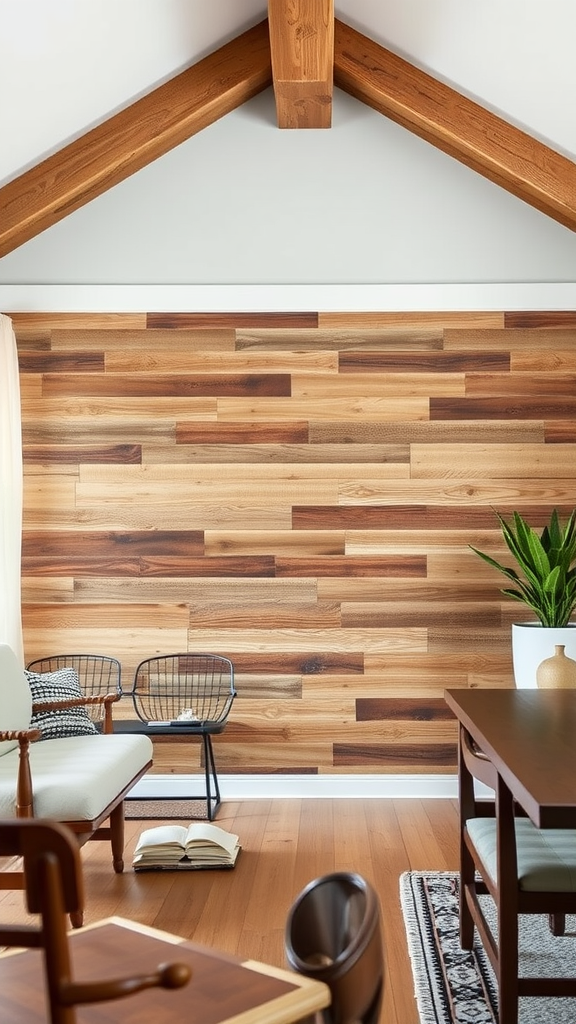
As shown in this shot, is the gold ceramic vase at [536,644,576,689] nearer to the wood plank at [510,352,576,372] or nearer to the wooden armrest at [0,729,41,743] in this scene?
the wooden armrest at [0,729,41,743]

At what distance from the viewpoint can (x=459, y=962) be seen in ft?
9.09

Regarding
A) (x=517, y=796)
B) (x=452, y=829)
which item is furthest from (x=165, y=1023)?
(x=452, y=829)

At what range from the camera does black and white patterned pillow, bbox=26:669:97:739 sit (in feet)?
13.3

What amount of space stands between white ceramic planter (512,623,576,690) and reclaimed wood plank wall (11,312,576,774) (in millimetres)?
469

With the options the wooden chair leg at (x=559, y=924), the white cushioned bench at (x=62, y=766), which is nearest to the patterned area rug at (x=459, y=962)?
the wooden chair leg at (x=559, y=924)

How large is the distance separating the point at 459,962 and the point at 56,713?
6.78 feet

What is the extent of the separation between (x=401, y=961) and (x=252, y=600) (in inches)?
91.0

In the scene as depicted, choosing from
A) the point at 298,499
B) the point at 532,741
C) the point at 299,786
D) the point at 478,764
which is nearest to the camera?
the point at 532,741

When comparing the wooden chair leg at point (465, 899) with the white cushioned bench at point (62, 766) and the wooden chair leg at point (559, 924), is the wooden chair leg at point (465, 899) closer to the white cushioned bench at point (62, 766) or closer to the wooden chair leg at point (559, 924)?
the wooden chair leg at point (559, 924)

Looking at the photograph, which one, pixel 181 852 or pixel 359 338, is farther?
pixel 359 338

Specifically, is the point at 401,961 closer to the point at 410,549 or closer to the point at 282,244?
the point at 410,549

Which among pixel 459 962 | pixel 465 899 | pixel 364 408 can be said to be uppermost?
pixel 364 408

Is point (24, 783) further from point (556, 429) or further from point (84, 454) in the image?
point (556, 429)

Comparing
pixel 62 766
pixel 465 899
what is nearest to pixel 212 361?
pixel 62 766
